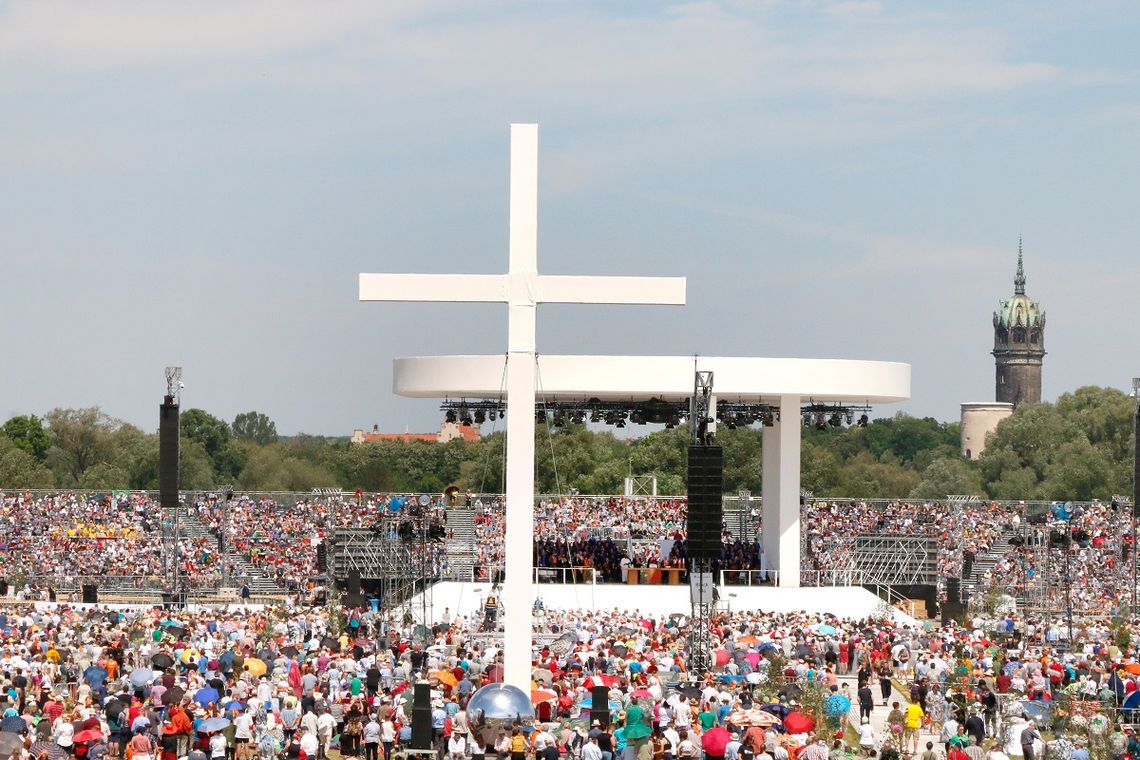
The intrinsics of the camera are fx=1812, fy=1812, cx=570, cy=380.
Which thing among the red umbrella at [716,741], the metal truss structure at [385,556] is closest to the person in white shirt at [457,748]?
the red umbrella at [716,741]

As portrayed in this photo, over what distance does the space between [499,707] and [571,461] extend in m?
63.9

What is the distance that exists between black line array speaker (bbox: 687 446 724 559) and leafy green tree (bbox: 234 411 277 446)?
4568 inches

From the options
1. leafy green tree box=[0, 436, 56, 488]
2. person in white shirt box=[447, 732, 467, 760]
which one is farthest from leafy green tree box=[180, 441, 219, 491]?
person in white shirt box=[447, 732, 467, 760]

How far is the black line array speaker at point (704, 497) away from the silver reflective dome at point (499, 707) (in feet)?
16.9

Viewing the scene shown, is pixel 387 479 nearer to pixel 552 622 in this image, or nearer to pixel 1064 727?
pixel 552 622

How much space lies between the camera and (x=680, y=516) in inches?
2079

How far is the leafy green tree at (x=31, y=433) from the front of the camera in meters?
96.6

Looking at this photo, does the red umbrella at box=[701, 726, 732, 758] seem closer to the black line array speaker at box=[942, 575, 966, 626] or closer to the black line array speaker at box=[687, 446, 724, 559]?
the black line array speaker at box=[687, 446, 724, 559]

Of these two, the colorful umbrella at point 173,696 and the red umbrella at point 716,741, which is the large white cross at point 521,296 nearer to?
the red umbrella at point 716,741

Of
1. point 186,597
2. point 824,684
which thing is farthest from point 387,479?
point 824,684

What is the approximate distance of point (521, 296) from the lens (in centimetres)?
2298

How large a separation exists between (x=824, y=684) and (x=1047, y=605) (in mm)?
18465

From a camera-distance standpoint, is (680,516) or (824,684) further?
(680,516)

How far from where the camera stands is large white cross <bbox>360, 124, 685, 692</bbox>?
23.0 m
